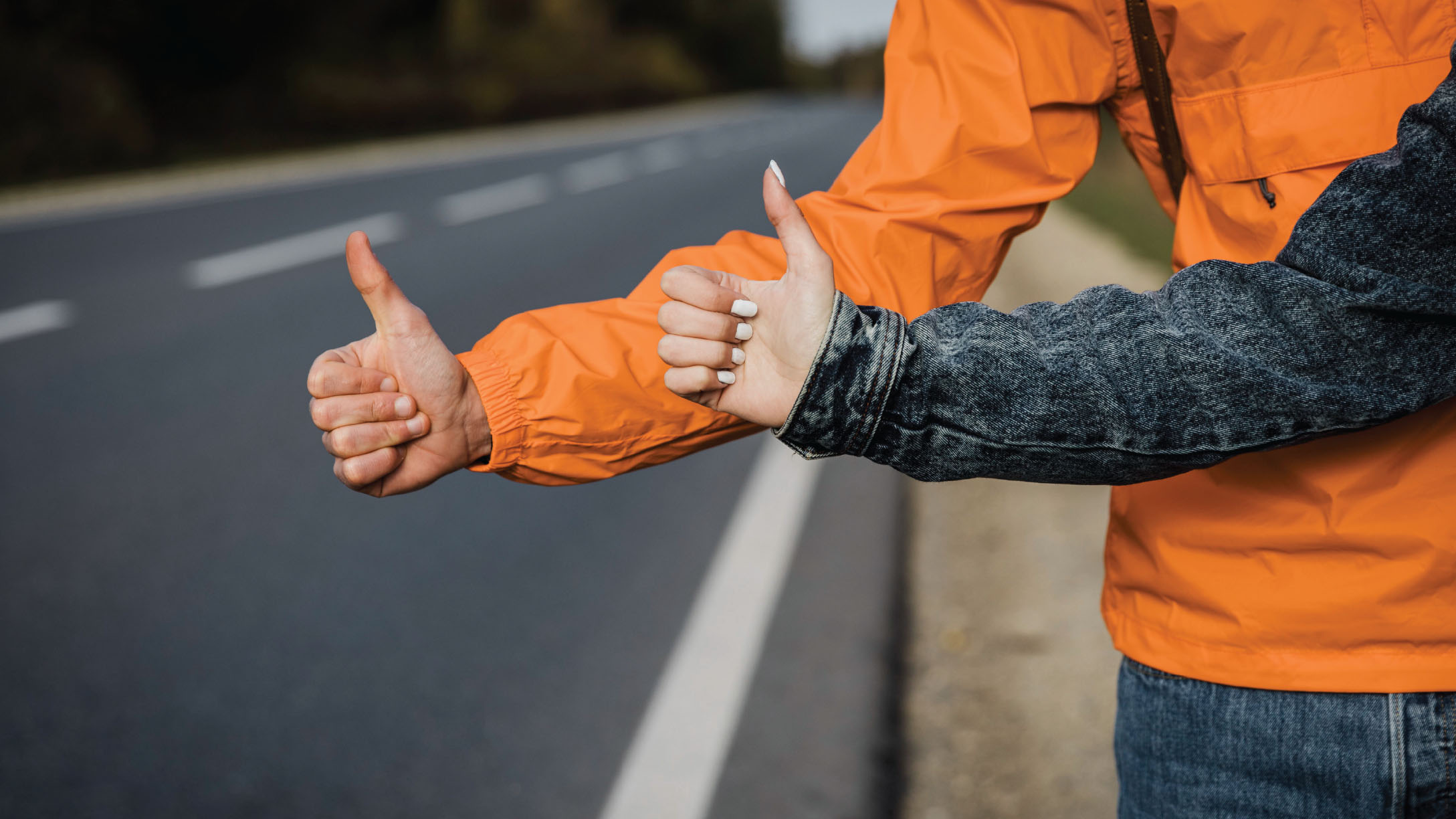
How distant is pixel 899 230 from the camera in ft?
3.64

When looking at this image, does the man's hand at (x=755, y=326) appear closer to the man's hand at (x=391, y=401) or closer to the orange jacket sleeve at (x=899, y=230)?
the orange jacket sleeve at (x=899, y=230)

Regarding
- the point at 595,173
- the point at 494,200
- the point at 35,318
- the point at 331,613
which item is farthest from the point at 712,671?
the point at 595,173

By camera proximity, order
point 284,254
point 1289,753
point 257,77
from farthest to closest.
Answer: point 257,77 < point 284,254 < point 1289,753

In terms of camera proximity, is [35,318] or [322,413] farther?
[35,318]

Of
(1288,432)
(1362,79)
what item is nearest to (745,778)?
(1288,432)

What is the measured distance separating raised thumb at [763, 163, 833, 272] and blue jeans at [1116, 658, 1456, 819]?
0.60 meters

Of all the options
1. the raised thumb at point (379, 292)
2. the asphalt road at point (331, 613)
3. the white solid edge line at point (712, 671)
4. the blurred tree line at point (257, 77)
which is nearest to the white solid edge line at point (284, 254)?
the asphalt road at point (331, 613)

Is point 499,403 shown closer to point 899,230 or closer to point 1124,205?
point 899,230

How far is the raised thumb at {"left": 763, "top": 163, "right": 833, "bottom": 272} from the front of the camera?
91cm

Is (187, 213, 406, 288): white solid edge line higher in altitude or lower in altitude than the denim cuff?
higher

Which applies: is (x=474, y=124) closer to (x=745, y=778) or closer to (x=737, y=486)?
(x=737, y=486)

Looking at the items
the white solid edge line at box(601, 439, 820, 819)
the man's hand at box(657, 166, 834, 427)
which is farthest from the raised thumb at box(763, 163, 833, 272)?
→ the white solid edge line at box(601, 439, 820, 819)

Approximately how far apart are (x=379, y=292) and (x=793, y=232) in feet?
1.53

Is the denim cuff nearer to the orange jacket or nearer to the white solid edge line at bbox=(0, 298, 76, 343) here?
the orange jacket
